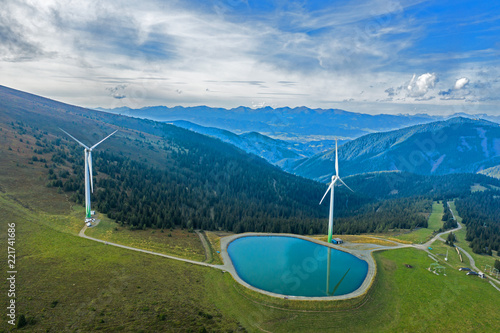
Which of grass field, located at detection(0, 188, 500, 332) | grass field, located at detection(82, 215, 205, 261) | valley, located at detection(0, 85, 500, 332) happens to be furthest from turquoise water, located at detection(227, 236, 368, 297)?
grass field, located at detection(82, 215, 205, 261)

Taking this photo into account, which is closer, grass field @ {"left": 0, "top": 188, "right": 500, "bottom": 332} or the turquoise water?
grass field @ {"left": 0, "top": 188, "right": 500, "bottom": 332}

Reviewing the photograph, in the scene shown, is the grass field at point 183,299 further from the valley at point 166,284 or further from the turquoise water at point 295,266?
the turquoise water at point 295,266

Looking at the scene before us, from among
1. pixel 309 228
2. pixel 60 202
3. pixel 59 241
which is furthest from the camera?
pixel 309 228

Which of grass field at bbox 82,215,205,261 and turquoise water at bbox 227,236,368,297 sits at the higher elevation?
grass field at bbox 82,215,205,261

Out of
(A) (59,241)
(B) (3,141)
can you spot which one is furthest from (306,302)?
(B) (3,141)

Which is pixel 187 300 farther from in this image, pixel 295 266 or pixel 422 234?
pixel 422 234

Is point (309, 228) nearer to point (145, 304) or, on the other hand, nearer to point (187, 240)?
point (187, 240)

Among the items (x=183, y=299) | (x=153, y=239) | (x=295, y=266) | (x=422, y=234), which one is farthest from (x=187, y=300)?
(x=422, y=234)

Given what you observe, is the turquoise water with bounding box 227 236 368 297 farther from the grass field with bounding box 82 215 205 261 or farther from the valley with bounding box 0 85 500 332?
the grass field with bounding box 82 215 205 261
